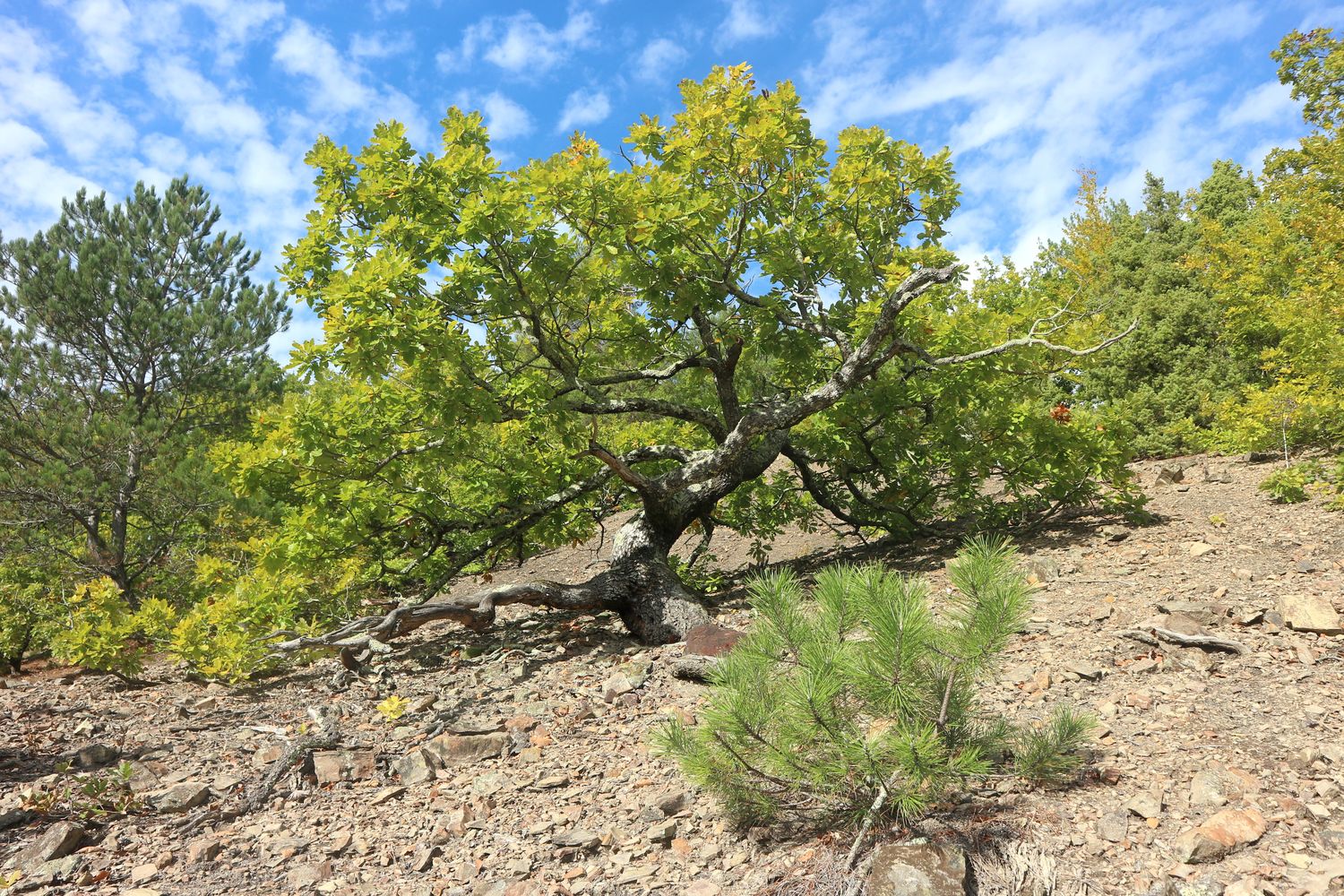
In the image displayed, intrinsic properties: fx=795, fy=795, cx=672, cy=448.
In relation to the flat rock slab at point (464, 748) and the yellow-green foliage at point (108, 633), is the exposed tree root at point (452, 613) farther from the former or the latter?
the flat rock slab at point (464, 748)

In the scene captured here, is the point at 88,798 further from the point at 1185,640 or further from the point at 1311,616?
the point at 1311,616

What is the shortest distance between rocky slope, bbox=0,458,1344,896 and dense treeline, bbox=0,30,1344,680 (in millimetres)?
973

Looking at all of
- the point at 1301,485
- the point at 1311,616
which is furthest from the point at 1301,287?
the point at 1311,616

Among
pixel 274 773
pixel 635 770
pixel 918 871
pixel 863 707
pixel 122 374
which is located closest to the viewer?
pixel 918 871

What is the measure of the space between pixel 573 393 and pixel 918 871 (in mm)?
5995

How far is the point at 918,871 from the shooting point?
2.53 m

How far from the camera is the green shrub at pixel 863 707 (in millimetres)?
2674

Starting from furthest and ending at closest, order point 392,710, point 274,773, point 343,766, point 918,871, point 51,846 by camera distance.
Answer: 1. point 392,710
2. point 343,766
3. point 274,773
4. point 51,846
5. point 918,871

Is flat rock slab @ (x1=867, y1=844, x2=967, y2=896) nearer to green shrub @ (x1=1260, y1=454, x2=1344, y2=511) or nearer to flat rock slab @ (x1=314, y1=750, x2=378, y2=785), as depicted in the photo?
flat rock slab @ (x1=314, y1=750, x2=378, y2=785)

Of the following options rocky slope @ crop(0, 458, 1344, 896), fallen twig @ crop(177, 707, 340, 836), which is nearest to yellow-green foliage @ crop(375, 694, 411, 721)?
rocky slope @ crop(0, 458, 1344, 896)

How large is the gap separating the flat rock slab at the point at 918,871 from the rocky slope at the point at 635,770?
0.04m

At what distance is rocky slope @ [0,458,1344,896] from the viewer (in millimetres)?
2736

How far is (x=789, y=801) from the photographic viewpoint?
300 cm

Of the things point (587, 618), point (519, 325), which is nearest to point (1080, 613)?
point (587, 618)
